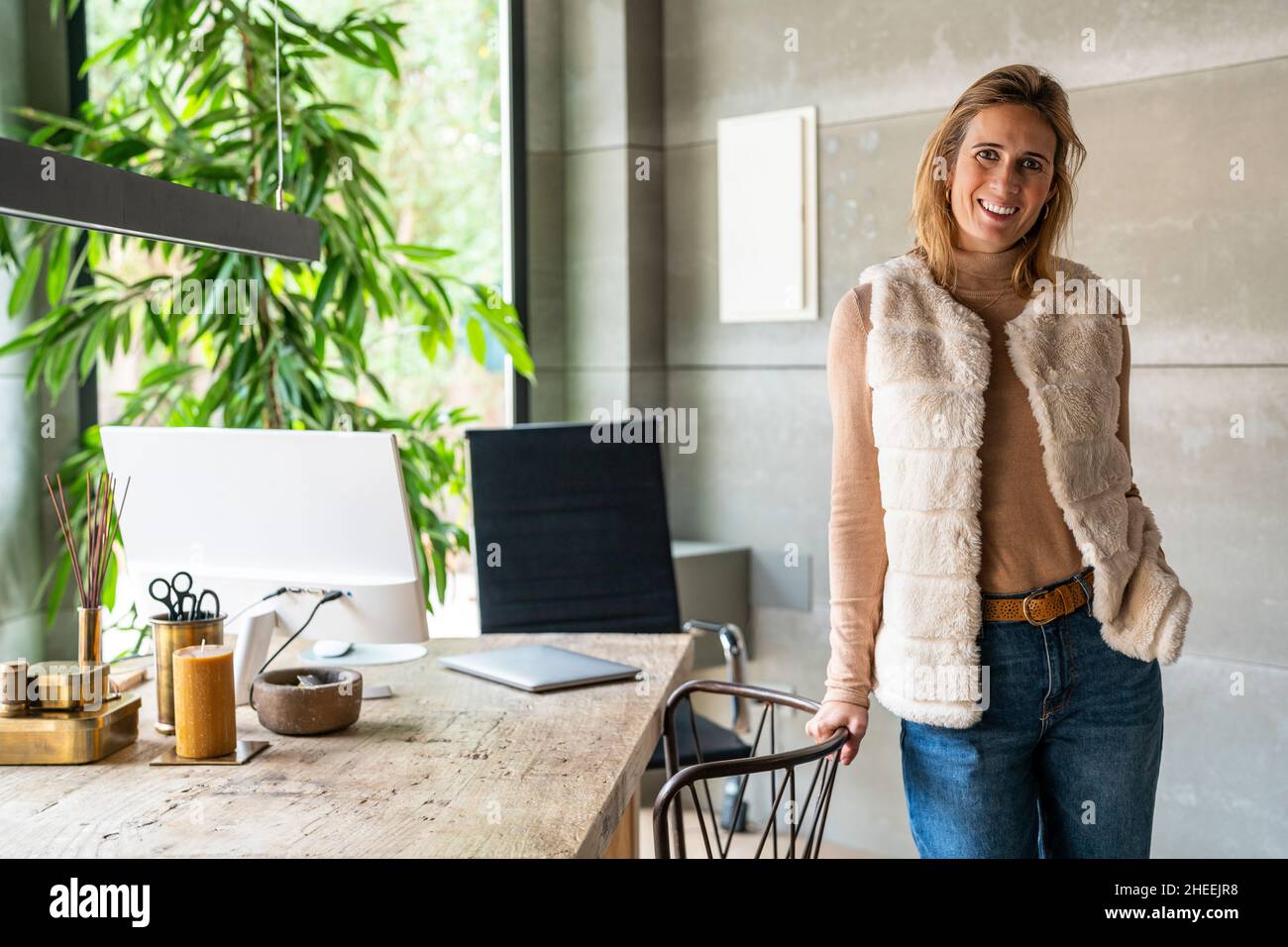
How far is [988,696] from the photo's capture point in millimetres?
1736

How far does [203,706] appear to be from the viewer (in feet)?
6.05

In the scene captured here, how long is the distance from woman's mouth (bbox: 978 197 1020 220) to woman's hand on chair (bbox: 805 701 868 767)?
736 millimetres

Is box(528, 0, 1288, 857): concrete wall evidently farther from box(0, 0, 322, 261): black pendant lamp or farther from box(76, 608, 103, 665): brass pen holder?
box(76, 608, 103, 665): brass pen holder

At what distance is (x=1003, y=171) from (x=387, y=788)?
1.23 m

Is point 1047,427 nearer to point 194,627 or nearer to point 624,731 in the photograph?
point 624,731

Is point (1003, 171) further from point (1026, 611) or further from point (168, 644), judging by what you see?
point (168, 644)

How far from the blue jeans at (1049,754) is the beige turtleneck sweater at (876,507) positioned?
0.09m

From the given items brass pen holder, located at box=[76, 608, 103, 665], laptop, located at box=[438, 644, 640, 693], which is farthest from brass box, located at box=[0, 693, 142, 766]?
laptop, located at box=[438, 644, 640, 693]

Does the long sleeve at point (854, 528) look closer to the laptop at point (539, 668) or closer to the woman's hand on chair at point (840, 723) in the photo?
the woman's hand on chair at point (840, 723)

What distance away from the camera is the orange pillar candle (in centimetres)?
184

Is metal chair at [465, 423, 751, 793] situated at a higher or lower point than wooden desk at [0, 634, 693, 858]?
higher

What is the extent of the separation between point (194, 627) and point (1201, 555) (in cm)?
242

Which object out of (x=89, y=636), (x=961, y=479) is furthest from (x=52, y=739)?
(x=961, y=479)

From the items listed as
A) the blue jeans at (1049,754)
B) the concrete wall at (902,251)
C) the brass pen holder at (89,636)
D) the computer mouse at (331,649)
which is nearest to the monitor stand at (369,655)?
the computer mouse at (331,649)
